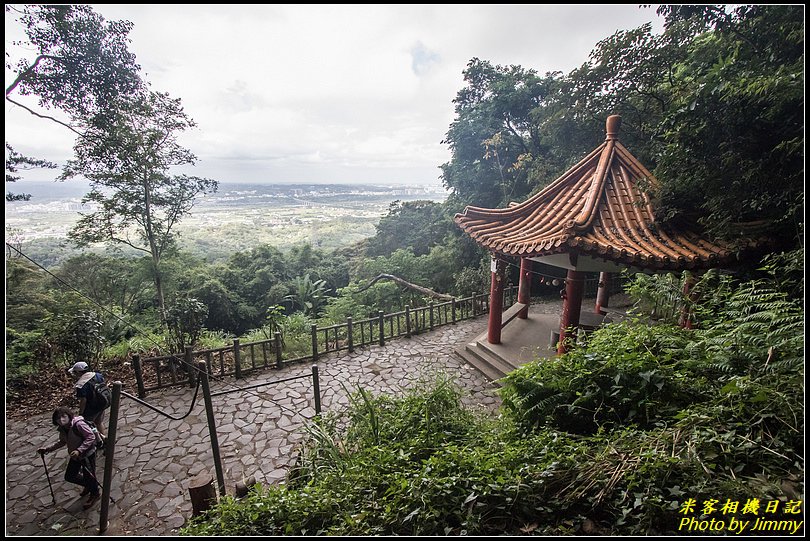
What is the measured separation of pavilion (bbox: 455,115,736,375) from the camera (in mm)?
4926

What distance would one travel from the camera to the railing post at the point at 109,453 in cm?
401

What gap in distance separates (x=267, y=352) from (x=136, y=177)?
7114 mm

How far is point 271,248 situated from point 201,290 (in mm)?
5904

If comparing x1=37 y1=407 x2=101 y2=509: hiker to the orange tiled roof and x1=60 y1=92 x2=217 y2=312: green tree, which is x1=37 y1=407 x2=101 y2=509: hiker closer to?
the orange tiled roof

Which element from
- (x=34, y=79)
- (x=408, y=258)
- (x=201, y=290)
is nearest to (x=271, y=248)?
(x=201, y=290)

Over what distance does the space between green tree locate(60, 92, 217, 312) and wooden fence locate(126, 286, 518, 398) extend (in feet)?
16.6

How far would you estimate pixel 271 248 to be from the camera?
74.9 feet

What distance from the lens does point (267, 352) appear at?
9414 millimetres

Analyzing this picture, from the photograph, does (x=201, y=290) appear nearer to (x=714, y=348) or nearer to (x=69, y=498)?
(x=69, y=498)

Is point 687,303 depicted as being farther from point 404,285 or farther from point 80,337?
point 80,337

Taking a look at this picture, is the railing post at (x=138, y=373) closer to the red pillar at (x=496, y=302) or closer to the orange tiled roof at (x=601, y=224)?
the orange tiled roof at (x=601, y=224)

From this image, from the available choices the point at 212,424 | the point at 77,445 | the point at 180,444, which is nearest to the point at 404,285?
the point at 180,444

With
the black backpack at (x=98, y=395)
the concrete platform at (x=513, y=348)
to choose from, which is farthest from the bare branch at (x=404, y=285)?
the black backpack at (x=98, y=395)

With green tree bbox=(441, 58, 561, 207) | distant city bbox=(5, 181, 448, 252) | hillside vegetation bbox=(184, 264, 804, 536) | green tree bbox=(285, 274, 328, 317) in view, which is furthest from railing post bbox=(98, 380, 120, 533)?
green tree bbox=(441, 58, 561, 207)
